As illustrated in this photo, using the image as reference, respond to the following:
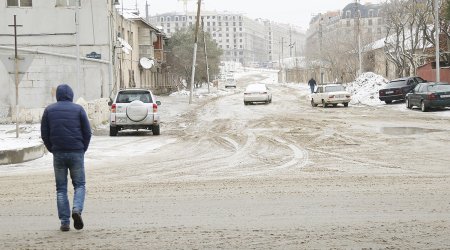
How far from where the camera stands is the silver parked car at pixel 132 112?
22.0 metres

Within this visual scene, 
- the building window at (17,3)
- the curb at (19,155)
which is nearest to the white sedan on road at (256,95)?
the building window at (17,3)

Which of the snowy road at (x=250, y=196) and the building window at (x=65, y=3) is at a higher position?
the building window at (x=65, y=3)

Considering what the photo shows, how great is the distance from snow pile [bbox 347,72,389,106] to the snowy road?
86.7 feet

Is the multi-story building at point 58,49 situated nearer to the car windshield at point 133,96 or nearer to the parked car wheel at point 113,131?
the car windshield at point 133,96

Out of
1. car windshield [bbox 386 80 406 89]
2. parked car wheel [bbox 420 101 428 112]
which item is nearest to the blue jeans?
parked car wheel [bbox 420 101 428 112]

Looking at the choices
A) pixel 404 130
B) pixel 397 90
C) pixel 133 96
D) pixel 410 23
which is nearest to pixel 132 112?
pixel 133 96

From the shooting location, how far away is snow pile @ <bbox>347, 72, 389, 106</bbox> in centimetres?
4484

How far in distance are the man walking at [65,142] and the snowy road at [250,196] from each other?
39cm

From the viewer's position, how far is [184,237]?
22.1ft

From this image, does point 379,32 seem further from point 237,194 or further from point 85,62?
point 237,194

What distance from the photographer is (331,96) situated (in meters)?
39.7

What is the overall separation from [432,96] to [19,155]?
2219cm

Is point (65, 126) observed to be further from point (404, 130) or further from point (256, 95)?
point (256, 95)

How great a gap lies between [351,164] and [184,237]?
6985 millimetres
